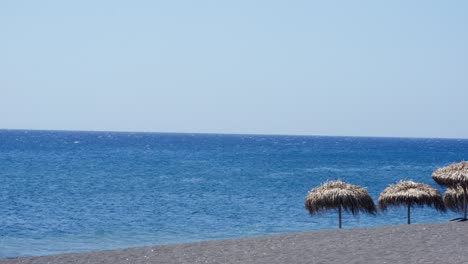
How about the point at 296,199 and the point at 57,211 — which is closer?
the point at 57,211

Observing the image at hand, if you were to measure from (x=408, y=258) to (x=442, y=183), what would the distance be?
7.30 meters

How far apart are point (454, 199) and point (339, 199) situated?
12.7 ft

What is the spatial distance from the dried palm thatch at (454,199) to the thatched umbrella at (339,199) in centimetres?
254

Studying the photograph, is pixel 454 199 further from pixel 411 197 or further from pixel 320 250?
pixel 320 250

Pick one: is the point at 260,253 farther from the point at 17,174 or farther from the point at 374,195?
the point at 17,174

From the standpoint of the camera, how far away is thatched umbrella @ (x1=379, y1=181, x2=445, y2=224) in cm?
2175

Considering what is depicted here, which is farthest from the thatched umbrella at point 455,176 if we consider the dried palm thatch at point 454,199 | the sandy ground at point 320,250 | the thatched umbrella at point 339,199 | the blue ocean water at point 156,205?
the blue ocean water at point 156,205

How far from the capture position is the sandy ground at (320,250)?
14.8 meters

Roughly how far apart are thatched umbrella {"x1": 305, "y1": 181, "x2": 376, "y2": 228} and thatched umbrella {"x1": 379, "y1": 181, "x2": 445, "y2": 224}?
1.78 ft

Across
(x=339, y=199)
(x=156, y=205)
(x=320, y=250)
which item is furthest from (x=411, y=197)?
(x=156, y=205)

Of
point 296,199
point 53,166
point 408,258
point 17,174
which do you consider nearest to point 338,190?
point 408,258

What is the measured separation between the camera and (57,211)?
35906 millimetres

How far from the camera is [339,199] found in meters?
21.5

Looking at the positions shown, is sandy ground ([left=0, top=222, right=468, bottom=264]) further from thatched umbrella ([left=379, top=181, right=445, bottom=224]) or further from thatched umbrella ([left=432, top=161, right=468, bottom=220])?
thatched umbrella ([left=379, top=181, right=445, bottom=224])
